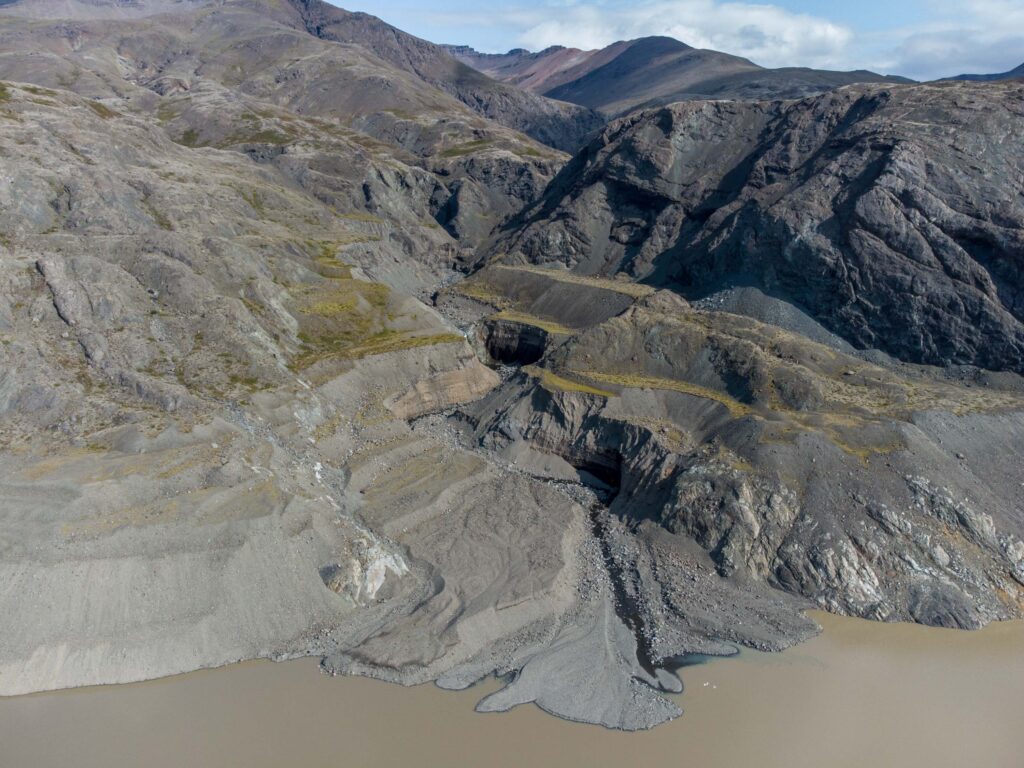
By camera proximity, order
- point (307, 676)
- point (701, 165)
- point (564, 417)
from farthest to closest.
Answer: point (701, 165) → point (564, 417) → point (307, 676)

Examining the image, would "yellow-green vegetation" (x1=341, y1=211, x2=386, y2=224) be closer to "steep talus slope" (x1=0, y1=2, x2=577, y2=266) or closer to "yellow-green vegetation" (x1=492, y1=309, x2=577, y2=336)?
"steep talus slope" (x1=0, y1=2, x2=577, y2=266)

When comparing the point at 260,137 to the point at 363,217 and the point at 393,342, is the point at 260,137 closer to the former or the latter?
the point at 363,217

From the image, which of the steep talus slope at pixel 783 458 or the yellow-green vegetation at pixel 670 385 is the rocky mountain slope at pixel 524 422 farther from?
the yellow-green vegetation at pixel 670 385

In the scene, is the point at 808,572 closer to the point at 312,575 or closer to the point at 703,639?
the point at 703,639

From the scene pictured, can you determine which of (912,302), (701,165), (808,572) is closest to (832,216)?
(912,302)

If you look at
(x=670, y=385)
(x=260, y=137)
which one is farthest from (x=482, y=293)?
(x=260, y=137)

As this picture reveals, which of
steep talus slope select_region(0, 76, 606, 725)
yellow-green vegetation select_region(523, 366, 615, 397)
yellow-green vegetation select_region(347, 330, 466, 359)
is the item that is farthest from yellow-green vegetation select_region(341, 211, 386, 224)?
yellow-green vegetation select_region(523, 366, 615, 397)
